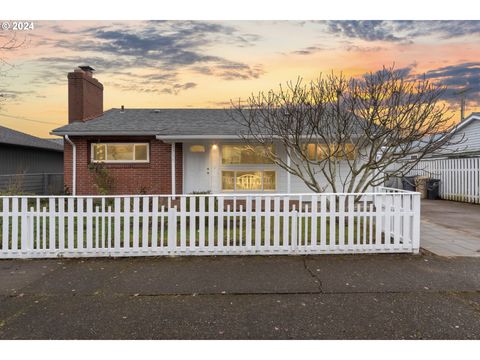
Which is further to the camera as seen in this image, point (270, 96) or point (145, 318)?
point (270, 96)

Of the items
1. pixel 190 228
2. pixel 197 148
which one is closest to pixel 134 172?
pixel 197 148

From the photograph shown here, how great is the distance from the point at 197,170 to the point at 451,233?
8429mm

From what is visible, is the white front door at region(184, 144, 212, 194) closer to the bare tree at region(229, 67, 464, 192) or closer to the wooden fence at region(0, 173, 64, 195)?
the bare tree at region(229, 67, 464, 192)

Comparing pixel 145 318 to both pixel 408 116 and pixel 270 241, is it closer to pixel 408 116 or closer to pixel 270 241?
pixel 270 241

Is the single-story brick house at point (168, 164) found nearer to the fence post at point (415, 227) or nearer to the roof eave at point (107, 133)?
the roof eave at point (107, 133)

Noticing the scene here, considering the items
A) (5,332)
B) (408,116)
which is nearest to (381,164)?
(408,116)

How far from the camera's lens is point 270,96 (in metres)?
9.39

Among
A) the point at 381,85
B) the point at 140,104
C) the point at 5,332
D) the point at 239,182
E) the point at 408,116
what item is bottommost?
the point at 5,332

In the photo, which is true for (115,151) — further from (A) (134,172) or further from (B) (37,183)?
(B) (37,183)

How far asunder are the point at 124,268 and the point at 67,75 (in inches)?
482

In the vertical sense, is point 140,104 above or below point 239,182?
above

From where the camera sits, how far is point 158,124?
1330cm

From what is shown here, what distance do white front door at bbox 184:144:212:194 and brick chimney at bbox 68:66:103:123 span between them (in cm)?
498

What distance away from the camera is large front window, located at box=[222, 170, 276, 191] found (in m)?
12.8
